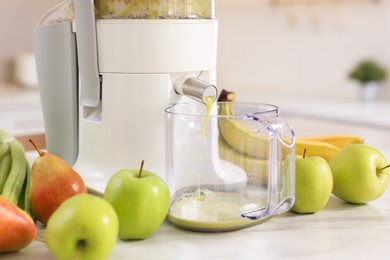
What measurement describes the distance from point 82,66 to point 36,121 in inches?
84.7

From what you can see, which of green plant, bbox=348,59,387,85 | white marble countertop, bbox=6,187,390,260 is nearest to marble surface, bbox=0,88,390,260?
white marble countertop, bbox=6,187,390,260

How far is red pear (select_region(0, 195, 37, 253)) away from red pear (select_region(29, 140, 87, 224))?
75mm

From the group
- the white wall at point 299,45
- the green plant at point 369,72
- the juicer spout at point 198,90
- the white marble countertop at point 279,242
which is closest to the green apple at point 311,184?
the white marble countertop at point 279,242

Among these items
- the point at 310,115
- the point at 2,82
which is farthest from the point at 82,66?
the point at 2,82

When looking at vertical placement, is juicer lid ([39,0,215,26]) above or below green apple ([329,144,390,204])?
above

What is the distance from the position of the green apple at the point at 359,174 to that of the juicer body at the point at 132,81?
247 mm

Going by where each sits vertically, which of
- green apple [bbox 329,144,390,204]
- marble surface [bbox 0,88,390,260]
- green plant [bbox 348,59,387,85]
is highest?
green apple [bbox 329,144,390,204]

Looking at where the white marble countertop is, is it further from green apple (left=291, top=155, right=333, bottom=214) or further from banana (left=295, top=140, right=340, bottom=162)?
banana (left=295, top=140, right=340, bottom=162)

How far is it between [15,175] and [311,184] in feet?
1.40

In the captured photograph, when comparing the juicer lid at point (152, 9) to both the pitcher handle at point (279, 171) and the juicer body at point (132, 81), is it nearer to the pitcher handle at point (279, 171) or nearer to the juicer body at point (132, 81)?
the juicer body at point (132, 81)

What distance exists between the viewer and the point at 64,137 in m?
1.16

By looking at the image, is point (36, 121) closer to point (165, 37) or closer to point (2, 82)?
point (2, 82)

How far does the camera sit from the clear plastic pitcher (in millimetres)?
870

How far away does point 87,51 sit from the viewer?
1044 mm
